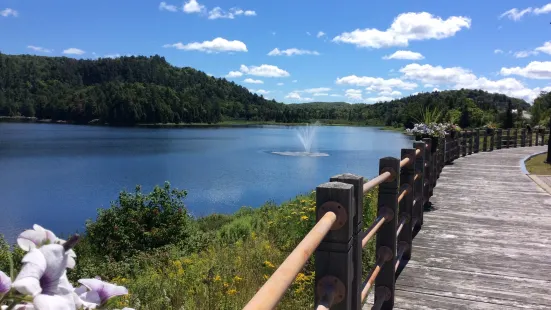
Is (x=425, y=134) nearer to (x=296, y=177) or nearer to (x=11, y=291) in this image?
(x=11, y=291)

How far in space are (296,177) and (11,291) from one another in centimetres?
2691

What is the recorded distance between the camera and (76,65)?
514ft

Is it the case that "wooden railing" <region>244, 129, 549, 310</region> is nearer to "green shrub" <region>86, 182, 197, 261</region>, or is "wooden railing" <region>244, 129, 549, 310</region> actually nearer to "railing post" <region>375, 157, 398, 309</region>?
"railing post" <region>375, 157, 398, 309</region>

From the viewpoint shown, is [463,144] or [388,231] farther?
[463,144]

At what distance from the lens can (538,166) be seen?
14398 millimetres

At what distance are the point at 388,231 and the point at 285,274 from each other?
244 cm

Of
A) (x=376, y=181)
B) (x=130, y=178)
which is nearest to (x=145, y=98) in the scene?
(x=130, y=178)

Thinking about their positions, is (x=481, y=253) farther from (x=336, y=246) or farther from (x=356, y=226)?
(x=336, y=246)

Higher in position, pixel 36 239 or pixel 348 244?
pixel 36 239

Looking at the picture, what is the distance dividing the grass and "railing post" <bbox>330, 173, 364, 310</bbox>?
12.5 m

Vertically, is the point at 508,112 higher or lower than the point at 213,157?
higher

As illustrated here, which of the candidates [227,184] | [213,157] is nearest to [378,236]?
[227,184]

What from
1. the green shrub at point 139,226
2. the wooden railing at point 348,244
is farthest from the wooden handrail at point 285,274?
the green shrub at point 139,226

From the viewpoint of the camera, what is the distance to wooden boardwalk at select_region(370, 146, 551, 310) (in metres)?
3.84
